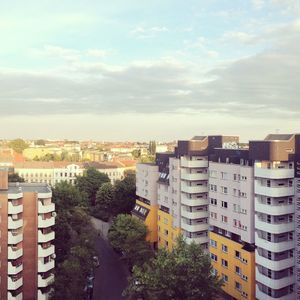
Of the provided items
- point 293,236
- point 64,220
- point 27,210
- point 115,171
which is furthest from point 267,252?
point 115,171

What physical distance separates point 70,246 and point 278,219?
23793mm

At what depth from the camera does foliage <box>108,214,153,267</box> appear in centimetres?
4566

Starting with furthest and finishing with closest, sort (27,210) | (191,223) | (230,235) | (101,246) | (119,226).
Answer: (101,246) < (119,226) < (191,223) < (230,235) < (27,210)

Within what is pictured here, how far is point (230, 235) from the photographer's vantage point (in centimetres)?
4159

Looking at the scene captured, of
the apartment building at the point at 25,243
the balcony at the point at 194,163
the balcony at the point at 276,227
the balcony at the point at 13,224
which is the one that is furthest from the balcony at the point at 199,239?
the balcony at the point at 13,224

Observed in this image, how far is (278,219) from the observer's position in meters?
35.3

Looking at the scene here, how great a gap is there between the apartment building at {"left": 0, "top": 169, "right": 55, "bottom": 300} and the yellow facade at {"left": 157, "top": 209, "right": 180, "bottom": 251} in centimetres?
1678

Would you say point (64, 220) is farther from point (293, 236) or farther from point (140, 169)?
point (293, 236)

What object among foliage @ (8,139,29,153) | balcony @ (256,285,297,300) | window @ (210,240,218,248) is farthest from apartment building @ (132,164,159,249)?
foliage @ (8,139,29,153)

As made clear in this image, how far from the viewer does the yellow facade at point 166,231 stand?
5219 centimetres

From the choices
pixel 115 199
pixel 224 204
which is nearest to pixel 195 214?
pixel 224 204

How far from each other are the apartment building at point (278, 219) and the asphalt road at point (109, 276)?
49.6ft

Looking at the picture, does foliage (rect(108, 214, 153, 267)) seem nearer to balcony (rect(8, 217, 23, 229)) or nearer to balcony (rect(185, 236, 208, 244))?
balcony (rect(185, 236, 208, 244))

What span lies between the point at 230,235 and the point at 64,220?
64.3ft
